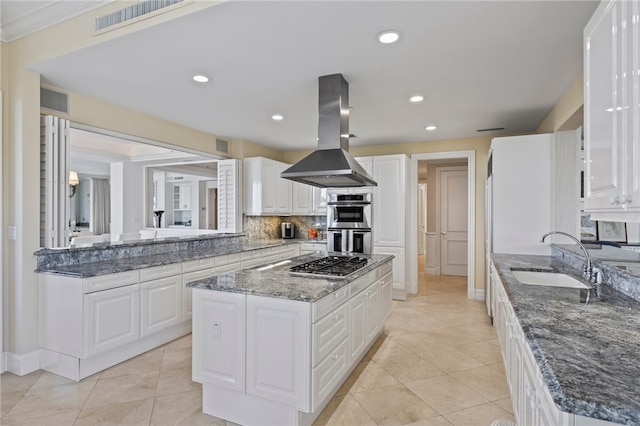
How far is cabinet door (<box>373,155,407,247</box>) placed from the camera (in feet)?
16.9

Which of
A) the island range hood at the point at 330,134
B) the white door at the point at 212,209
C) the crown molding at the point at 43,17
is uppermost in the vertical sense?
the crown molding at the point at 43,17

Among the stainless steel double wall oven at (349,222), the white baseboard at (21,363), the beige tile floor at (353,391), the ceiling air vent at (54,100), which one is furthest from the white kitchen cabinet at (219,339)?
the stainless steel double wall oven at (349,222)

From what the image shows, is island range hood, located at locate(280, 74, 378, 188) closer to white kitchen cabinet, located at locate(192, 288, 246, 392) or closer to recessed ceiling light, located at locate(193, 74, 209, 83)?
recessed ceiling light, located at locate(193, 74, 209, 83)

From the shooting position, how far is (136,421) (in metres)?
2.16

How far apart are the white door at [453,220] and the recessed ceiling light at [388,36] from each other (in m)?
5.51

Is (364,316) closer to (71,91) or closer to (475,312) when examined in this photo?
(475,312)

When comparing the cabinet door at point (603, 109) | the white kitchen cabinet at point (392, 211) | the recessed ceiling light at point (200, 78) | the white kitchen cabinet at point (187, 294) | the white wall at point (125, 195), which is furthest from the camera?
the white wall at point (125, 195)

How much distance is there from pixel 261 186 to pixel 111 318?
3059mm

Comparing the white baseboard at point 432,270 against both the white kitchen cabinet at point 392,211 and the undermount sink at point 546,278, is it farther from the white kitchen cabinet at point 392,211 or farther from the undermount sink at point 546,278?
the undermount sink at point 546,278

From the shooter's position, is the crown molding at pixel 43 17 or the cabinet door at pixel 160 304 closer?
the crown molding at pixel 43 17

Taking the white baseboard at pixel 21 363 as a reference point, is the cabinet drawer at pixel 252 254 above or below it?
above

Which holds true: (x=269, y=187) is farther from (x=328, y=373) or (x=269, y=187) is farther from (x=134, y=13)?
(x=328, y=373)

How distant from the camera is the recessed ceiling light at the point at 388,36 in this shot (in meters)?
2.17

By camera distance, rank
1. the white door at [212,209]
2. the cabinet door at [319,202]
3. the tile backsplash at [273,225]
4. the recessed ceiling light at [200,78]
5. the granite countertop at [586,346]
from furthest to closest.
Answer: the white door at [212,209], the cabinet door at [319,202], the tile backsplash at [273,225], the recessed ceiling light at [200,78], the granite countertop at [586,346]
